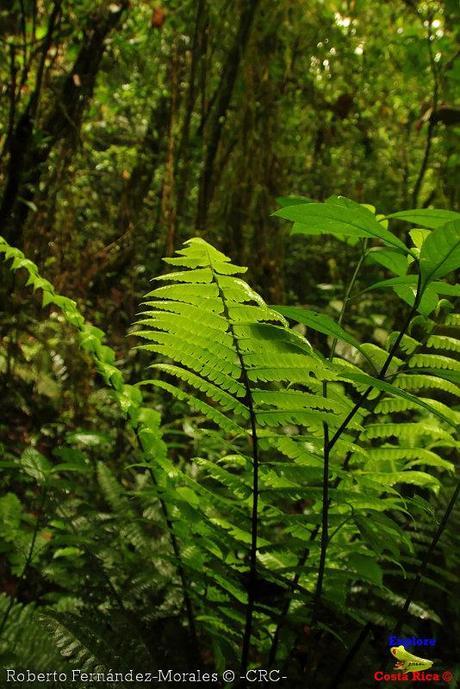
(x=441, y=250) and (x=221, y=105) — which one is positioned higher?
(x=221, y=105)

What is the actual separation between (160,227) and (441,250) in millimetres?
2729

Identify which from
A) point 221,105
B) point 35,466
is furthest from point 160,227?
point 35,466

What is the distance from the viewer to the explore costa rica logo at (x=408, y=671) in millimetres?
1059

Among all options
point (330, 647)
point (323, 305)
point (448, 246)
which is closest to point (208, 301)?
point (448, 246)

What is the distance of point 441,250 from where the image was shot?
0.70 meters

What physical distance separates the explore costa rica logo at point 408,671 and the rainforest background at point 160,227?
33 mm

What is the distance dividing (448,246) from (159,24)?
3.20 m

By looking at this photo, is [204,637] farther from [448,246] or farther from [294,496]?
Answer: [448,246]

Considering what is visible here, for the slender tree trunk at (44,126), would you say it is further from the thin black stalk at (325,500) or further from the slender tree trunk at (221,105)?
the thin black stalk at (325,500)

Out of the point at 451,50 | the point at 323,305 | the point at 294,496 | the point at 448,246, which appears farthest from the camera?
the point at 323,305

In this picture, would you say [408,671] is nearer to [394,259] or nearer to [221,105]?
[394,259]

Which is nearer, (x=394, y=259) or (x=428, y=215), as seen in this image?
(x=428, y=215)

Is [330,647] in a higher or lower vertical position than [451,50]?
lower

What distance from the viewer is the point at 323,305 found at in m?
4.09
